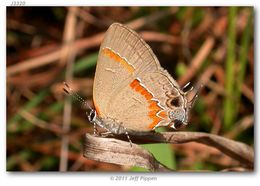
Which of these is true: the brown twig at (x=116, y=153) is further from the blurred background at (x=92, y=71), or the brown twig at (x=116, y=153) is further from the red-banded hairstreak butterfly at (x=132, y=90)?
the blurred background at (x=92, y=71)

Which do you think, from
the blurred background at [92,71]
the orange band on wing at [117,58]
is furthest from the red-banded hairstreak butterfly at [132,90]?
the blurred background at [92,71]

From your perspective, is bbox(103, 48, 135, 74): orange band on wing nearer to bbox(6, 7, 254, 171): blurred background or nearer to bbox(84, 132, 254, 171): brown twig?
bbox(84, 132, 254, 171): brown twig

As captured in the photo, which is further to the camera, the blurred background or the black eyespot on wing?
the blurred background

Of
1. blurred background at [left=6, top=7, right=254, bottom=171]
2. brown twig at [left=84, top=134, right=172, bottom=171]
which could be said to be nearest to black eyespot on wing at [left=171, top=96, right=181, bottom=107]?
brown twig at [left=84, top=134, right=172, bottom=171]
